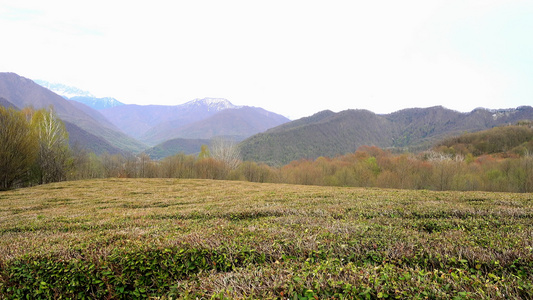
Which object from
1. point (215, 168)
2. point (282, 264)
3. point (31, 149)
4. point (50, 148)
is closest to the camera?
point (282, 264)

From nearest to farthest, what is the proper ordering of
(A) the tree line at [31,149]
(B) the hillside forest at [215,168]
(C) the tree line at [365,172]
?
(A) the tree line at [31,149] → (B) the hillside forest at [215,168] → (C) the tree line at [365,172]

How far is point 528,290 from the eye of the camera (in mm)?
2529

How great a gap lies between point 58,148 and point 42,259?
1750 inches

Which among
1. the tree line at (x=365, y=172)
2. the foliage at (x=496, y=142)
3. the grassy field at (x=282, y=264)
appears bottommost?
the tree line at (x=365, y=172)

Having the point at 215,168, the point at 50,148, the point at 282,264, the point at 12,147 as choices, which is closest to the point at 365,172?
the point at 215,168

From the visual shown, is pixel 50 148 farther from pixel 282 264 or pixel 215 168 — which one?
pixel 282 264

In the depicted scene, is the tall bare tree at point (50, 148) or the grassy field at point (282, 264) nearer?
the grassy field at point (282, 264)

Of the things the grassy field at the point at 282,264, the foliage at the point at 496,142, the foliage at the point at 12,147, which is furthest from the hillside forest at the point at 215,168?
the foliage at the point at 496,142

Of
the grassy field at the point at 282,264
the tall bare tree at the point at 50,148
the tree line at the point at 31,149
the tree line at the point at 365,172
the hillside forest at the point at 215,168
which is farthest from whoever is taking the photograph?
the tree line at the point at 365,172

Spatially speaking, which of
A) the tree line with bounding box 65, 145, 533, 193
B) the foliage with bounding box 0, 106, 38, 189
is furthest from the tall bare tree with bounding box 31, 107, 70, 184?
the foliage with bounding box 0, 106, 38, 189

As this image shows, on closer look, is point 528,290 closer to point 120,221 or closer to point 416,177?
point 120,221

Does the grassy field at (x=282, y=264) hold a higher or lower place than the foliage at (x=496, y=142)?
lower

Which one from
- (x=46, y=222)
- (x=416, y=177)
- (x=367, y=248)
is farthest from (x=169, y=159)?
(x=367, y=248)

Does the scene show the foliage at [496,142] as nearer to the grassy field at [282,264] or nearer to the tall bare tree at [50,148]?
the grassy field at [282,264]
